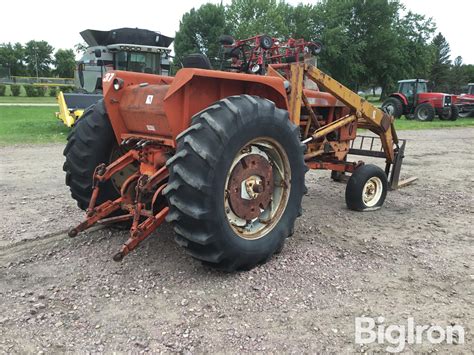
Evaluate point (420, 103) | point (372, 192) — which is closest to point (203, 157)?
point (372, 192)

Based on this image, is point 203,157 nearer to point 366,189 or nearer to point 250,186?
point 250,186

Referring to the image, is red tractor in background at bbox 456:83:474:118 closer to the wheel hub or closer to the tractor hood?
the tractor hood

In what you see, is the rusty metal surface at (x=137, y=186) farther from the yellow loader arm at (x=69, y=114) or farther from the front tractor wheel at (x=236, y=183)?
the yellow loader arm at (x=69, y=114)

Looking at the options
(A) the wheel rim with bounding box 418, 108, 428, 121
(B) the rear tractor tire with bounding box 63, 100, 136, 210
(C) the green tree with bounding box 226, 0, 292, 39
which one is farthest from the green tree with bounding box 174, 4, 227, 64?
(B) the rear tractor tire with bounding box 63, 100, 136, 210

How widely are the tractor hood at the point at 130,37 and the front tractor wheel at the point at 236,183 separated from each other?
465 inches

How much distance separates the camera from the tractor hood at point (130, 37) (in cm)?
1420

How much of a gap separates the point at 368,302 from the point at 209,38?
4411 centimetres

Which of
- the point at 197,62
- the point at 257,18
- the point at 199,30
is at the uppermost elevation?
the point at 257,18

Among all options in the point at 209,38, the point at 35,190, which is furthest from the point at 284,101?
the point at 209,38

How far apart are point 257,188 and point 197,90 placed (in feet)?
3.02

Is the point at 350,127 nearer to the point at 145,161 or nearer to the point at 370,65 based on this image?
the point at 145,161

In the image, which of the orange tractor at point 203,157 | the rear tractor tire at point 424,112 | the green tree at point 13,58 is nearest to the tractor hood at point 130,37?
the orange tractor at point 203,157

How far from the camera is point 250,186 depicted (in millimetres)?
3516

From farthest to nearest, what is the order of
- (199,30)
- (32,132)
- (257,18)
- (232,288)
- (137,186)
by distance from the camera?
1. (257,18)
2. (199,30)
3. (32,132)
4. (137,186)
5. (232,288)
